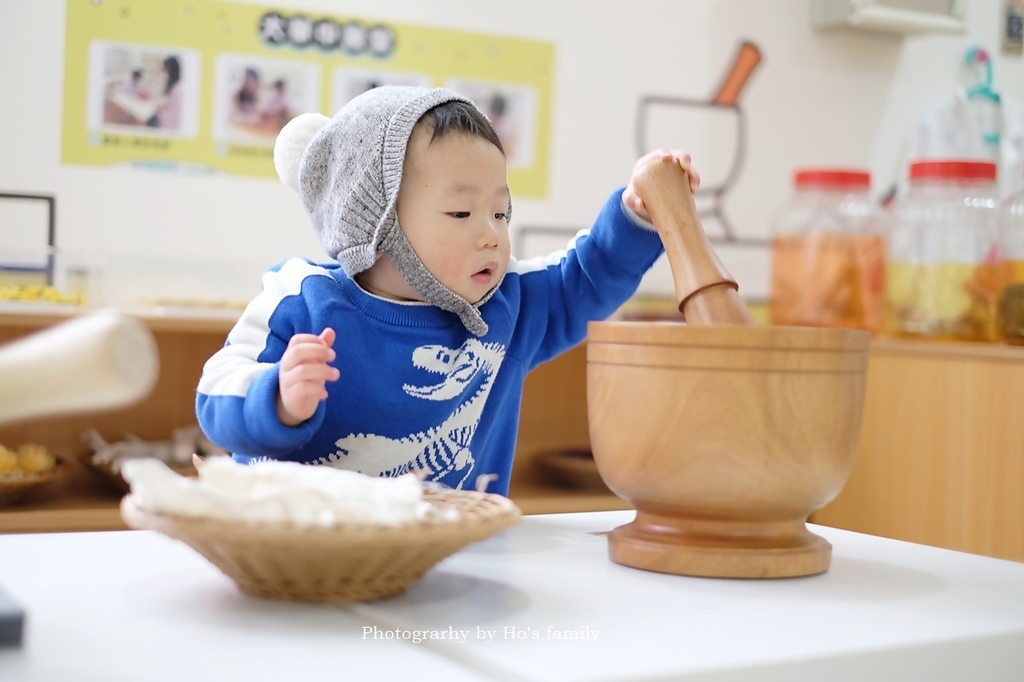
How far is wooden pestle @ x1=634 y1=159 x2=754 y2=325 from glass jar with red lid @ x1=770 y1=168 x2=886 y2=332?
1481 mm

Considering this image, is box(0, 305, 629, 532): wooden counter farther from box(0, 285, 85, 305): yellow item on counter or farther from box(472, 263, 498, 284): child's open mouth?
box(472, 263, 498, 284): child's open mouth

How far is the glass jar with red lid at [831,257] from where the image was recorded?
232cm

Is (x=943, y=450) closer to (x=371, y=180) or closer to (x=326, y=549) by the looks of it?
(x=371, y=180)

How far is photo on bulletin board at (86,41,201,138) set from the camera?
6.94ft

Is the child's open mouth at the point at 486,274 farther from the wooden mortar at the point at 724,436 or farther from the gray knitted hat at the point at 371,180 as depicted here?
the wooden mortar at the point at 724,436

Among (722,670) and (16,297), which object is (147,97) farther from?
(722,670)

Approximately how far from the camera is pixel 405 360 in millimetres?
1012

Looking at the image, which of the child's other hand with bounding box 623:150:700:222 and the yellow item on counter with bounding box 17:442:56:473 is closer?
the child's other hand with bounding box 623:150:700:222

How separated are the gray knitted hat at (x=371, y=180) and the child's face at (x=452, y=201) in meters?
0.01

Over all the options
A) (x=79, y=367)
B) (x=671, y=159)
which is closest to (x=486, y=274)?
(x=671, y=159)

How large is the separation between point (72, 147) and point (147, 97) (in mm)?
175

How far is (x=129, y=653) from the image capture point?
0.50 meters

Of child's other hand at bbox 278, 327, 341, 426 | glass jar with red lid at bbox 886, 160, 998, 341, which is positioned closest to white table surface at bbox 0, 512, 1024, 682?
child's other hand at bbox 278, 327, 341, 426

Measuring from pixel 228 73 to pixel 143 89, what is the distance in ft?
0.55
